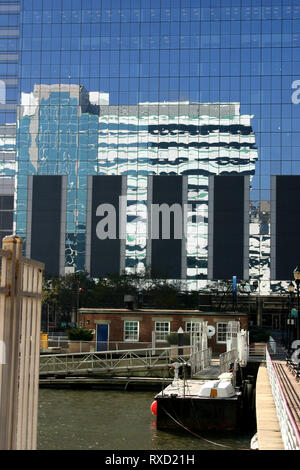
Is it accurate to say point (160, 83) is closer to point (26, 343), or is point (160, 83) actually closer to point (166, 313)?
point (166, 313)

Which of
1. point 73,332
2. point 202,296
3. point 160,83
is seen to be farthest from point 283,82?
point 73,332

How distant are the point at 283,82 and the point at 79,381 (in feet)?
273

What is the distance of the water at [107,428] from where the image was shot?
90.6 feet

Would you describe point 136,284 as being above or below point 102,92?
below

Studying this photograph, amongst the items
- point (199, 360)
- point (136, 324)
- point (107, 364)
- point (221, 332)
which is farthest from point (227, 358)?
point (136, 324)

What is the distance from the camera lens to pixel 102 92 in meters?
120

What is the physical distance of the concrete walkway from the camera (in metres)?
16.3

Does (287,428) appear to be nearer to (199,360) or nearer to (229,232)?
(199,360)

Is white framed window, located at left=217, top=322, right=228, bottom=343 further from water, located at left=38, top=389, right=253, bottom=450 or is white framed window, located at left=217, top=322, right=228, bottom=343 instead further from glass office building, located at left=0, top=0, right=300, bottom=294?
glass office building, located at left=0, top=0, right=300, bottom=294

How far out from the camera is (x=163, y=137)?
390 feet

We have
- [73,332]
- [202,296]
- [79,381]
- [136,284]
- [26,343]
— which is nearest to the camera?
[26,343]

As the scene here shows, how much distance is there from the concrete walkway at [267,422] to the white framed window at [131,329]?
98.4 feet

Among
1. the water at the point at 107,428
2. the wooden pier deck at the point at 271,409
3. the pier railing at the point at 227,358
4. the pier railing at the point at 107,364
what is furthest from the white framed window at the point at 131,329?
the wooden pier deck at the point at 271,409

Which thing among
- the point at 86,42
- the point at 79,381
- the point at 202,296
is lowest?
the point at 79,381
